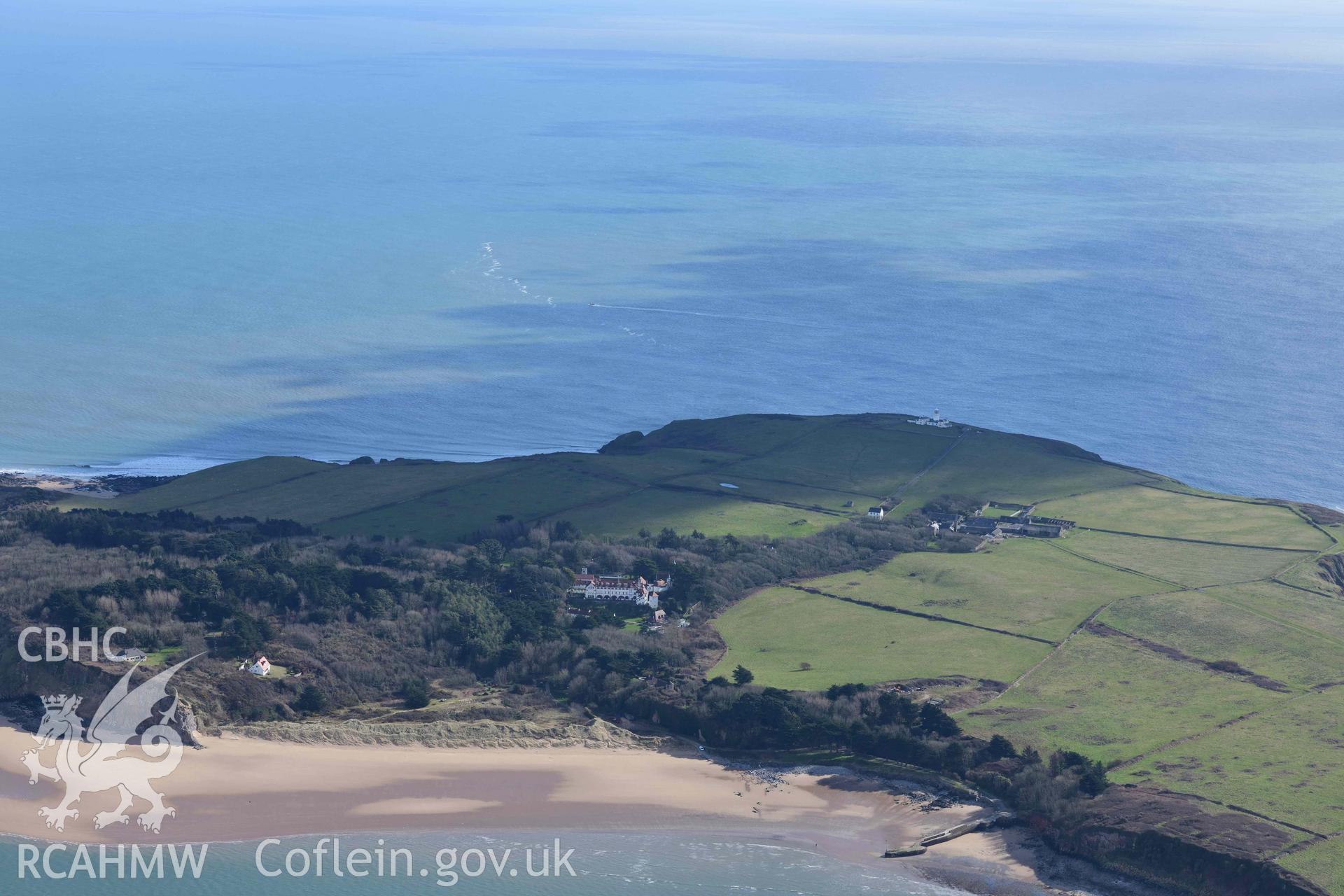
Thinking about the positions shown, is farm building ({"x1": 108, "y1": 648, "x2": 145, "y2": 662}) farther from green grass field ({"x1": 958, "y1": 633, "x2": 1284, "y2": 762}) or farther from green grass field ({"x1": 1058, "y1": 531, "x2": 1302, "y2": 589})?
green grass field ({"x1": 1058, "y1": 531, "x2": 1302, "y2": 589})

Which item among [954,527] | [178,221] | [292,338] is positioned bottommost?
[954,527]

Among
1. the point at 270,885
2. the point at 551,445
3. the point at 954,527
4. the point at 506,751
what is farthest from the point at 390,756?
the point at 551,445

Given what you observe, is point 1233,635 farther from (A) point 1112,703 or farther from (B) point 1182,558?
(B) point 1182,558

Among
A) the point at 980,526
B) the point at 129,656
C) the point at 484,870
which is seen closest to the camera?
the point at 484,870

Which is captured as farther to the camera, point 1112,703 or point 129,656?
point 1112,703

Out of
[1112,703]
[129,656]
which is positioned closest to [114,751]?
[129,656]

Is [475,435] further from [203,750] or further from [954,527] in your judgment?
[203,750]
